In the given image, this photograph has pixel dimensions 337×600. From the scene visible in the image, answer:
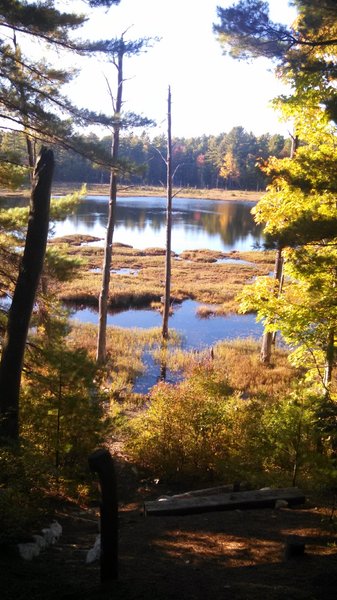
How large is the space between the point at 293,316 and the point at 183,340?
530 inches

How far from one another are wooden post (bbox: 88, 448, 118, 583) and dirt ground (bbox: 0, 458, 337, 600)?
12 cm

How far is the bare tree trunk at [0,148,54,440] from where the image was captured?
862 cm

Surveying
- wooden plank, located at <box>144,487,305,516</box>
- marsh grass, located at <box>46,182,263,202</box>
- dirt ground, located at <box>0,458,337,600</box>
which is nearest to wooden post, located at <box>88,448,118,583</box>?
dirt ground, located at <box>0,458,337,600</box>

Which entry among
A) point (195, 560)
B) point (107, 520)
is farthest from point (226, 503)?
point (107, 520)

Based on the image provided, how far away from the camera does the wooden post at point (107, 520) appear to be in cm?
443

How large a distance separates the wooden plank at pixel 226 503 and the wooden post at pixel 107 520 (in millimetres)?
3174

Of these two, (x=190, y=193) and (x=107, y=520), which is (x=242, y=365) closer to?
(x=107, y=520)

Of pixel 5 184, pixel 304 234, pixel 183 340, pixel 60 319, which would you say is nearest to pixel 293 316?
pixel 304 234

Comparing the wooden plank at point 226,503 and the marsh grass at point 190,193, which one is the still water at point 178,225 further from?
the wooden plank at point 226,503

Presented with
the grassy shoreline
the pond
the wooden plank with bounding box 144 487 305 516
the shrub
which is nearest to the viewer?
the wooden plank with bounding box 144 487 305 516

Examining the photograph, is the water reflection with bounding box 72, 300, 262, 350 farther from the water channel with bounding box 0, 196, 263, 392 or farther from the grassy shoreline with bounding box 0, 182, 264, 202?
the grassy shoreline with bounding box 0, 182, 264, 202

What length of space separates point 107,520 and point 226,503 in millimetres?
3605

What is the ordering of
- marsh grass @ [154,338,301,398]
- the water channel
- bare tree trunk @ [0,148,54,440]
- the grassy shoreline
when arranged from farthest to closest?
the grassy shoreline → the water channel → marsh grass @ [154,338,301,398] → bare tree trunk @ [0,148,54,440]

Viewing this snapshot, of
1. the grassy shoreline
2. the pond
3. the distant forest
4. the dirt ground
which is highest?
the distant forest
